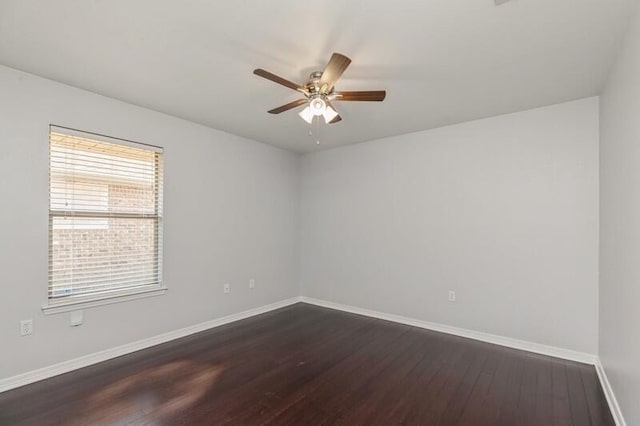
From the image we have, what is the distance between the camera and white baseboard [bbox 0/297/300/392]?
2.46 meters

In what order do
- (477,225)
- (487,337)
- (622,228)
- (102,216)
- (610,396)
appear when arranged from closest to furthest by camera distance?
(622,228) < (610,396) < (102,216) < (487,337) < (477,225)

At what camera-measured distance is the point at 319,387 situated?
2.47m

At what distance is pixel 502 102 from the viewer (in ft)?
10.1

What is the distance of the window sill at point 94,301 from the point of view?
2.64 metres

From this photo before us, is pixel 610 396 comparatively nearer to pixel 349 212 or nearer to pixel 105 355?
pixel 349 212

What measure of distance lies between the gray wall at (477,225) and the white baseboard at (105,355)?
5.40 ft

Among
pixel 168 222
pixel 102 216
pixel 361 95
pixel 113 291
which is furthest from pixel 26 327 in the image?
pixel 361 95

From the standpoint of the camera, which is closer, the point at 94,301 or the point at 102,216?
the point at 94,301

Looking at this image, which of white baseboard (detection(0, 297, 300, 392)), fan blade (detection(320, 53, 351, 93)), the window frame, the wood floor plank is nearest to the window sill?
the window frame

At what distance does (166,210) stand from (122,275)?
79 centimetres

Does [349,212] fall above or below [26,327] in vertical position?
above

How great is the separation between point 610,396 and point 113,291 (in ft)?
14.1

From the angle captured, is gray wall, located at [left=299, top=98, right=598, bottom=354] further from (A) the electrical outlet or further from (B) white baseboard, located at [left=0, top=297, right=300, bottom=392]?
(A) the electrical outlet

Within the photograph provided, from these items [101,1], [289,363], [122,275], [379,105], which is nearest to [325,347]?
[289,363]
